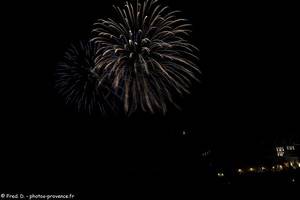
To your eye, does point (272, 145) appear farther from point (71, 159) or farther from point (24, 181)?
point (24, 181)

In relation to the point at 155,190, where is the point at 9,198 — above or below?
above

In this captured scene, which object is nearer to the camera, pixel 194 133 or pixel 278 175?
pixel 278 175

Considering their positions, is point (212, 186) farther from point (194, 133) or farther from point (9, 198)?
point (194, 133)

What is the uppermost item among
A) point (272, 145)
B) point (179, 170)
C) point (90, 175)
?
point (90, 175)

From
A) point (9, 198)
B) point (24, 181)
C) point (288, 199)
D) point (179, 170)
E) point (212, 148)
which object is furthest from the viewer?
point (212, 148)

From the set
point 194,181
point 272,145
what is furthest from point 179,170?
point 272,145

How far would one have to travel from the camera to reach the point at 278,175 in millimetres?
57750

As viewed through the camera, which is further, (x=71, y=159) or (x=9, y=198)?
(x=71, y=159)

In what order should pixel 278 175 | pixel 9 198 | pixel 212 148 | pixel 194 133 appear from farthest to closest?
pixel 194 133 < pixel 212 148 < pixel 278 175 < pixel 9 198

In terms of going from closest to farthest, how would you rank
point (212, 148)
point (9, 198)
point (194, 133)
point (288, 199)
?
point (9, 198) < point (288, 199) < point (212, 148) < point (194, 133)

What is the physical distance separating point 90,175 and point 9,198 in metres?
10.4

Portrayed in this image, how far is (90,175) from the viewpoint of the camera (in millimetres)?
39156

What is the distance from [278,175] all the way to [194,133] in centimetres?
2879

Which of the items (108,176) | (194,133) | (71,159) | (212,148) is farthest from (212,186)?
(194,133)
